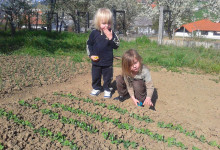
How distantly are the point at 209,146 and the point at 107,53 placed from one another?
7.21 feet

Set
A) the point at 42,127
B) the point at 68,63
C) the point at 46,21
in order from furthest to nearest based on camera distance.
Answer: the point at 46,21
the point at 68,63
the point at 42,127

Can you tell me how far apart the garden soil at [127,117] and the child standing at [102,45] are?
46 cm

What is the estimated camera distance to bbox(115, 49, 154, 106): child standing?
3.53 metres

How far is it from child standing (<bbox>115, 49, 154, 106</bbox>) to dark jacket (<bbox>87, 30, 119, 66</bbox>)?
1.34 feet

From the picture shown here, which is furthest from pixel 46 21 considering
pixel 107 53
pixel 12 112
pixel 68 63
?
pixel 12 112

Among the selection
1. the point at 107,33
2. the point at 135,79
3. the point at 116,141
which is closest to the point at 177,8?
the point at 107,33

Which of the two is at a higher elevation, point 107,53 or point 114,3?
point 114,3

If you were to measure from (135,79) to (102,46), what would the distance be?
798 mm

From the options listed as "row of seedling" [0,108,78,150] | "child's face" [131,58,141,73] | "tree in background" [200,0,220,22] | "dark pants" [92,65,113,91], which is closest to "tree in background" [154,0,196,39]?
"tree in background" [200,0,220,22]

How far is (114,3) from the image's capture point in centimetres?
2481

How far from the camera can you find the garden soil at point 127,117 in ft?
7.54

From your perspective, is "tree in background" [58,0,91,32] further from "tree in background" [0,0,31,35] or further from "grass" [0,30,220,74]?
"grass" [0,30,220,74]

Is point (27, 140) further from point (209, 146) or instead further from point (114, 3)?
point (114, 3)

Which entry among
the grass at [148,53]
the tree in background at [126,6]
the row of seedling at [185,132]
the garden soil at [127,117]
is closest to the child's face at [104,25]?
the garden soil at [127,117]
